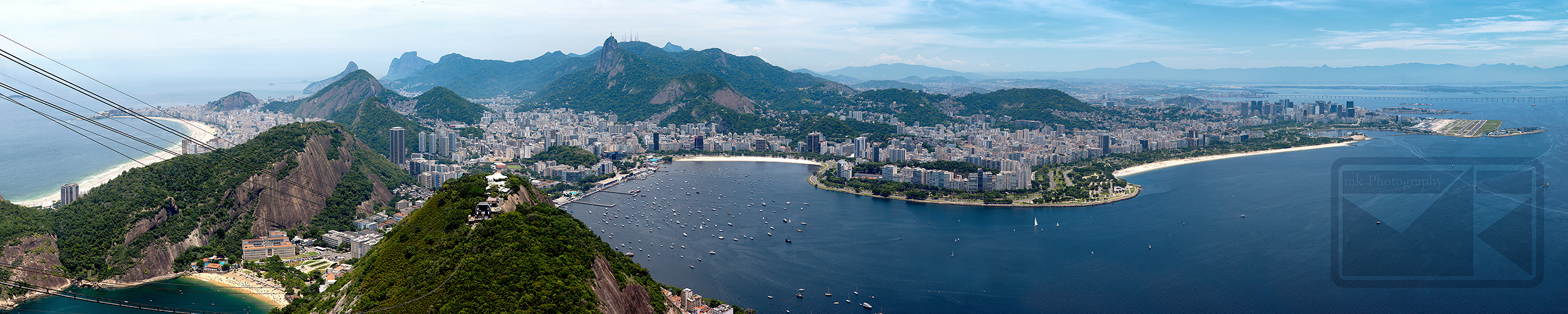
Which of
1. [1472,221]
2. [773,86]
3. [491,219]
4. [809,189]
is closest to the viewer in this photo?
[491,219]

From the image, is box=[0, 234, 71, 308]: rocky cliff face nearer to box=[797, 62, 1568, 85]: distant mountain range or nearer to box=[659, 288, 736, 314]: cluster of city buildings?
box=[659, 288, 736, 314]: cluster of city buildings

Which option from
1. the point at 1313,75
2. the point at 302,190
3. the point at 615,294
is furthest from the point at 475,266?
the point at 1313,75

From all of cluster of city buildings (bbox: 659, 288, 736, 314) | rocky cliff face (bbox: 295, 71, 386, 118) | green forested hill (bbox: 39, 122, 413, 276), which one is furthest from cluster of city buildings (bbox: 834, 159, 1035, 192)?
rocky cliff face (bbox: 295, 71, 386, 118)

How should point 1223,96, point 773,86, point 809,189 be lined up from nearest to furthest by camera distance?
point 809,189 < point 773,86 < point 1223,96

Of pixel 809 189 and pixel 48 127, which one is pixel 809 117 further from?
pixel 48 127

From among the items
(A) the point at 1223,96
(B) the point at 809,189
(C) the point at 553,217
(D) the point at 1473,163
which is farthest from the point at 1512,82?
(C) the point at 553,217

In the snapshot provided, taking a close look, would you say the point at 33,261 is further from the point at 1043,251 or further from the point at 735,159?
the point at 735,159
